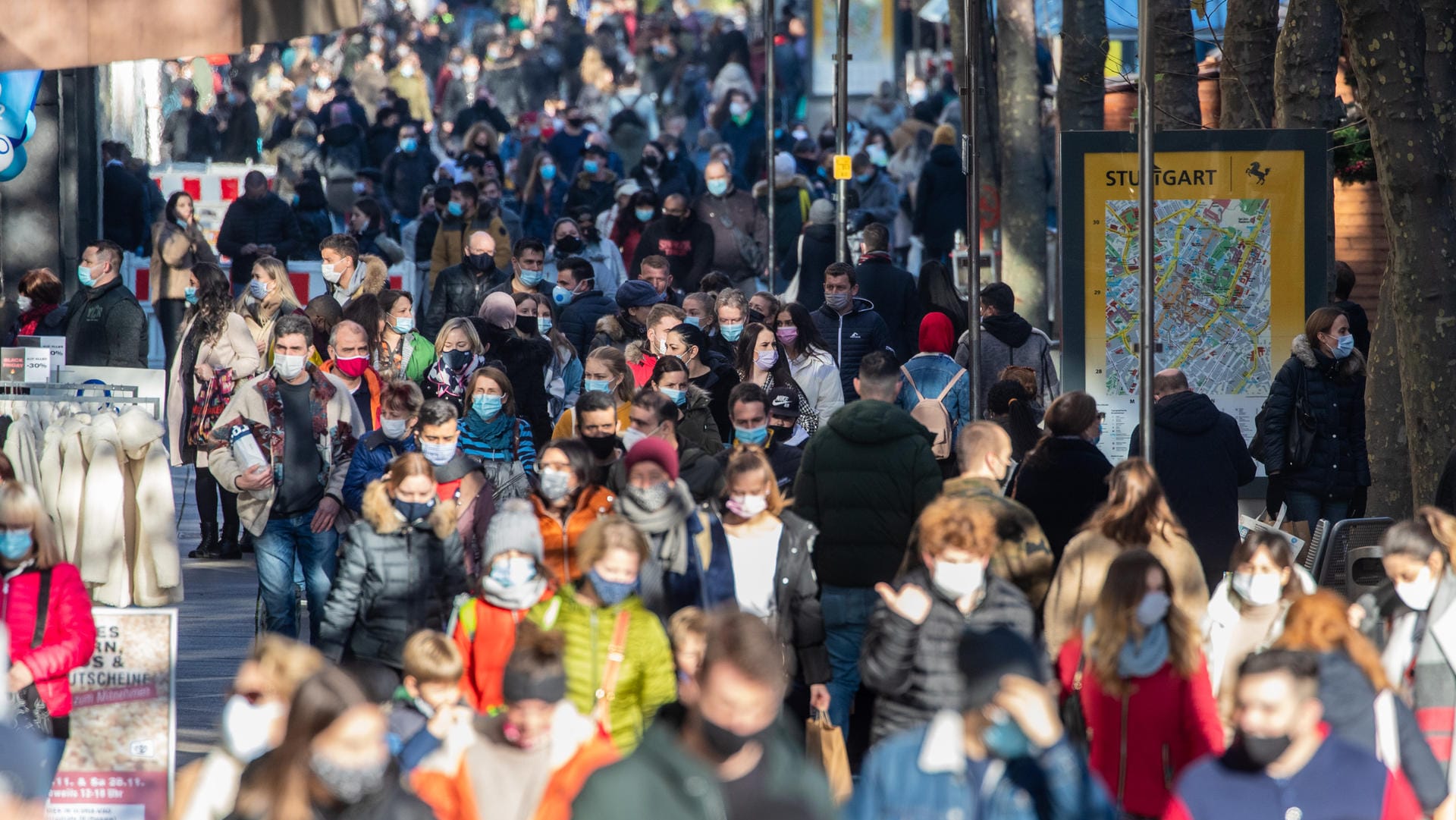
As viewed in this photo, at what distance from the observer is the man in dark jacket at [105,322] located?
1450 cm

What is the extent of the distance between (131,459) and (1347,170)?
10735 mm

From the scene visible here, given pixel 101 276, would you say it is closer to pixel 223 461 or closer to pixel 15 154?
pixel 15 154

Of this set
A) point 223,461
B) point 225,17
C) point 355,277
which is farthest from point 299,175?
point 225,17

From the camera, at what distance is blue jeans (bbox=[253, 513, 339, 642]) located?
11.2 meters

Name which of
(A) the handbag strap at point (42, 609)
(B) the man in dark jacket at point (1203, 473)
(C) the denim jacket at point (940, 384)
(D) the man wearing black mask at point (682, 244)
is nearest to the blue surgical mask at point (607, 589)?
→ (A) the handbag strap at point (42, 609)

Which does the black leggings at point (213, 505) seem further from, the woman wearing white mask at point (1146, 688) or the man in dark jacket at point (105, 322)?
the woman wearing white mask at point (1146, 688)

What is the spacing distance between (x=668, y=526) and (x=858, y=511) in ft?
3.51

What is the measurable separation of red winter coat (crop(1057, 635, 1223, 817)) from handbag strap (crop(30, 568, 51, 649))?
3513 millimetres

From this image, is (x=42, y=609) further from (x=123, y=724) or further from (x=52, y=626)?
(x=123, y=724)

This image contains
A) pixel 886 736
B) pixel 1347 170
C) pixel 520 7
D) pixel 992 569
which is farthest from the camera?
pixel 520 7

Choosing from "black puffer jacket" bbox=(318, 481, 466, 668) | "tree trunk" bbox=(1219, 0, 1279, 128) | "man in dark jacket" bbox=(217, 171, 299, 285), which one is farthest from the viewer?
"man in dark jacket" bbox=(217, 171, 299, 285)

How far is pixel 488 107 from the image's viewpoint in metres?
34.9

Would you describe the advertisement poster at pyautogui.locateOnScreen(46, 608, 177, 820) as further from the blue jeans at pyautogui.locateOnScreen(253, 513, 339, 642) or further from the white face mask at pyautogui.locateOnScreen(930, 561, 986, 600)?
the white face mask at pyautogui.locateOnScreen(930, 561, 986, 600)

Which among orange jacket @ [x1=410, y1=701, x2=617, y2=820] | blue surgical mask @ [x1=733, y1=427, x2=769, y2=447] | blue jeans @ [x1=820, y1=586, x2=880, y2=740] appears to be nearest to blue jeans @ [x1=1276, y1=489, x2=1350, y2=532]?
blue surgical mask @ [x1=733, y1=427, x2=769, y2=447]
